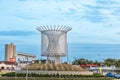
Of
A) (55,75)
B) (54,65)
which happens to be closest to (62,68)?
(54,65)

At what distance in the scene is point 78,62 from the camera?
172 meters

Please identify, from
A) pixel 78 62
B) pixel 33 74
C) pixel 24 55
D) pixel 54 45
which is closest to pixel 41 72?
pixel 33 74

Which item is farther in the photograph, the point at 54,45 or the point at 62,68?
the point at 54,45

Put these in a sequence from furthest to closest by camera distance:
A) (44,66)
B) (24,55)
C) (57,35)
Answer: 1. (57,35)
2. (44,66)
3. (24,55)

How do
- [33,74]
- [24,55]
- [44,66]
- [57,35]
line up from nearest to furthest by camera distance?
1. [24,55]
2. [33,74]
3. [44,66]
4. [57,35]

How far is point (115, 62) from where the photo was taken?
169 m

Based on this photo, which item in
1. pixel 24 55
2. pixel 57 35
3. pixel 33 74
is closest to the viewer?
pixel 24 55

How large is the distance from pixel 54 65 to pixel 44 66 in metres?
2.36

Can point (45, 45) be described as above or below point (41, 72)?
above

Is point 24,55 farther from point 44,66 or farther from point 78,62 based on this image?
point 78,62

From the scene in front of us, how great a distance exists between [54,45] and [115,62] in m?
95.0

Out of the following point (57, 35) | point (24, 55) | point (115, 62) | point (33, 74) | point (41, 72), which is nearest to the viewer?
point (24, 55)

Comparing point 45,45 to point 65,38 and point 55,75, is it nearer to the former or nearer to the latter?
point 65,38

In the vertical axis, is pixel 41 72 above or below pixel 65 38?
below
